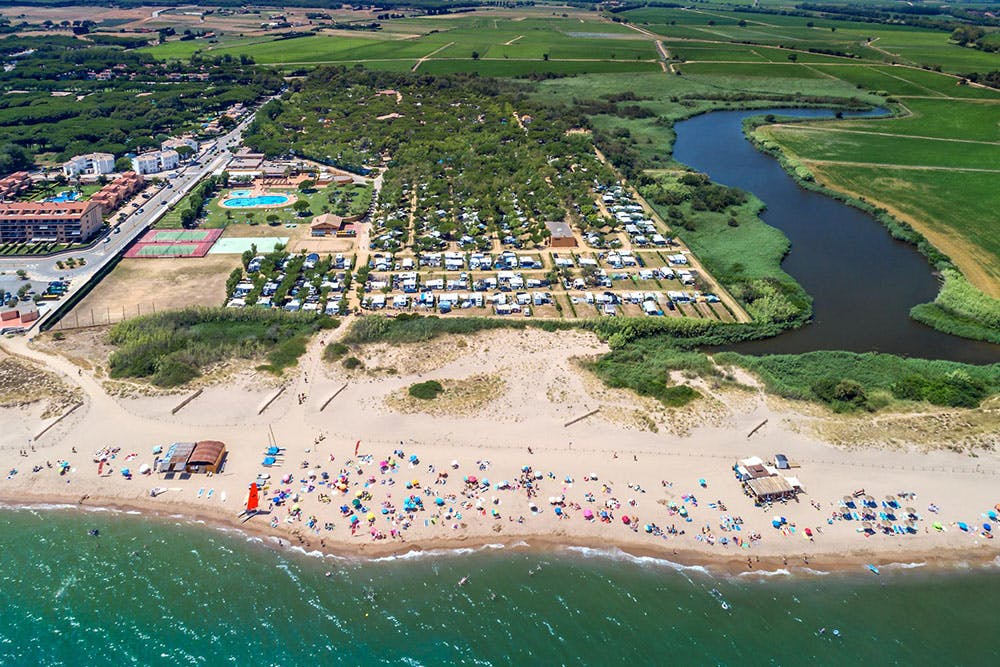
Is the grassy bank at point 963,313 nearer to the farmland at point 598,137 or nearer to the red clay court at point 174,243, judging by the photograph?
the farmland at point 598,137

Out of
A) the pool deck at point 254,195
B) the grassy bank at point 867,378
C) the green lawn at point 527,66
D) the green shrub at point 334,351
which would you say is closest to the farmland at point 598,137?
the green lawn at point 527,66

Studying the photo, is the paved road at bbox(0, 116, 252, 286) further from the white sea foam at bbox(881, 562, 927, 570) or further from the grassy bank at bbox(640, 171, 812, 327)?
the white sea foam at bbox(881, 562, 927, 570)

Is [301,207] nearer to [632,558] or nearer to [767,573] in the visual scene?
[632,558]

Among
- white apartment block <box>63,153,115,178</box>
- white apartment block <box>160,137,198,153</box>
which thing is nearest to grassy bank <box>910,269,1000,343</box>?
white apartment block <box>160,137,198,153</box>

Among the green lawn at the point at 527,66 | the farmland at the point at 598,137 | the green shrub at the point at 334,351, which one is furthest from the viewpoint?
the green lawn at the point at 527,66

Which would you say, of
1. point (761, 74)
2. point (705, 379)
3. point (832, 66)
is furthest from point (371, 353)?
point (832, 66)

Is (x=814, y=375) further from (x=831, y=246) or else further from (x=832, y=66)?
(x=832, y=66)

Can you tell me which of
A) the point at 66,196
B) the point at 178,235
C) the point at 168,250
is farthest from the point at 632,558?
the point at 66,196

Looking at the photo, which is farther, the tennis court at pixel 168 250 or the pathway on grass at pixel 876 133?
the pathway on grass at pixel 876 133
